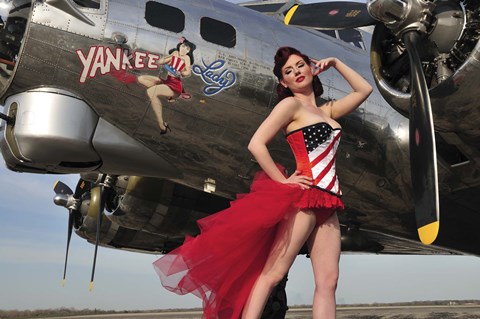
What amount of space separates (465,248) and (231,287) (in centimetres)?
635

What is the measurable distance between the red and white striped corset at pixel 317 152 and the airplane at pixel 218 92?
5.64ft

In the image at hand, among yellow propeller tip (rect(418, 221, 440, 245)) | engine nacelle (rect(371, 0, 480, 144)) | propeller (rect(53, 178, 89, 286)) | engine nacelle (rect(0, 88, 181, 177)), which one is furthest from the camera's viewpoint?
propeller (rect(53, 178, 89, 286))

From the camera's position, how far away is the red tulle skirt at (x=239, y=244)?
3.08 meters

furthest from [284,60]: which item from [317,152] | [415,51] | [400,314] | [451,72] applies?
[400,314]

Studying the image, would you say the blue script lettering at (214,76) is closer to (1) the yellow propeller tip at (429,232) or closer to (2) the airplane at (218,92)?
(2) the airplane at (218,92)

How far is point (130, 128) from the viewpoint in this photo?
6.66 meters

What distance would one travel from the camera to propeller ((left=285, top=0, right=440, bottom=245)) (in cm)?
372

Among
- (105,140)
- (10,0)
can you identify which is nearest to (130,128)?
(105,140)

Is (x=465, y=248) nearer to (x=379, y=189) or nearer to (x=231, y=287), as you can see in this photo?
(x=379, y=189)

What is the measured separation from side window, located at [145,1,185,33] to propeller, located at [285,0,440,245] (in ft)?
5.04

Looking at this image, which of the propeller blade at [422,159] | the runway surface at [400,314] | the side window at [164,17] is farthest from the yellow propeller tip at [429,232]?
the runway surface at [400,314]

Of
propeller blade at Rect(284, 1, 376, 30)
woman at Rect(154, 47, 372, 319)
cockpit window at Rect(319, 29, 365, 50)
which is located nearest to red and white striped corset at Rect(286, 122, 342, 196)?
woman at Rect(154, 47, 372, 319)

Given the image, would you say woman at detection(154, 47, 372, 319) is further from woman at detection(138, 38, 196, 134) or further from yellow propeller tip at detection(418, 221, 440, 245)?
woman at detection(138, 38, 196, 134)

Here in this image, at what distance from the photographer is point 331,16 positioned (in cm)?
726
